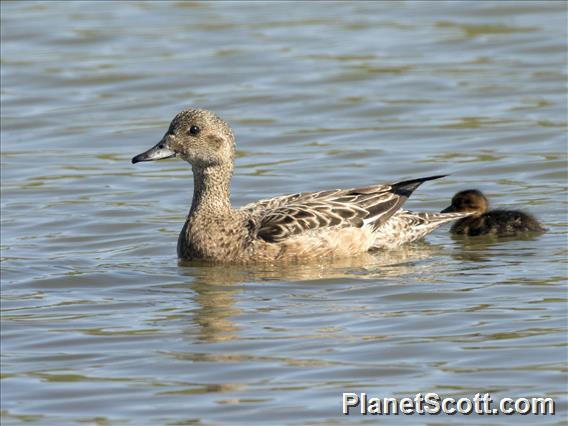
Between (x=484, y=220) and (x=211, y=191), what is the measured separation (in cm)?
206

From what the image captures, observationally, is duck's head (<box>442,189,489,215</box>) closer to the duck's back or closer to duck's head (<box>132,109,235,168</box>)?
the duck's back

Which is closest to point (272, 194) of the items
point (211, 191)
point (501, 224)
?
point (211, 191)

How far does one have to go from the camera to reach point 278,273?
34.9 feet

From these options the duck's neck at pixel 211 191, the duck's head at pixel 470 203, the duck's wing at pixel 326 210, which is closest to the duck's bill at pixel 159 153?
the duck's neck at pixel 211 191

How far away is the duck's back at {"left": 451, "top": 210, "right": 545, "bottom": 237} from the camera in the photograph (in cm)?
1145

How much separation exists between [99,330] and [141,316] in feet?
1.26

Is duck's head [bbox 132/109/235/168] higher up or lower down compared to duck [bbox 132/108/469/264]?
higher up

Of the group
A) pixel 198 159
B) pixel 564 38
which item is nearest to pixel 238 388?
pixel 198 159

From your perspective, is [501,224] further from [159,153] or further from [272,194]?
[159,153]

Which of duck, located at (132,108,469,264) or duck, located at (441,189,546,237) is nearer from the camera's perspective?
duck, located at (132,108,469,264)

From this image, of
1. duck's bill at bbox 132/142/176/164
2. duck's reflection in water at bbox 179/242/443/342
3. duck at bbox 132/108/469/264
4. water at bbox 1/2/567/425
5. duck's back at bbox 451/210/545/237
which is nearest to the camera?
water at bbox 1/2/567/425

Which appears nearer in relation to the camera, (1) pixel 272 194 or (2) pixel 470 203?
(2) pixel 470 203

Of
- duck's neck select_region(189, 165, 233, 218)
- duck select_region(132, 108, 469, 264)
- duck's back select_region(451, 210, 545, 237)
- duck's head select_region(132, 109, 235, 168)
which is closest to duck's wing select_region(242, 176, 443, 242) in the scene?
duck select_region(132, 108, 469, 264)

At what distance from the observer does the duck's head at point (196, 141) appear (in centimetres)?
1122
